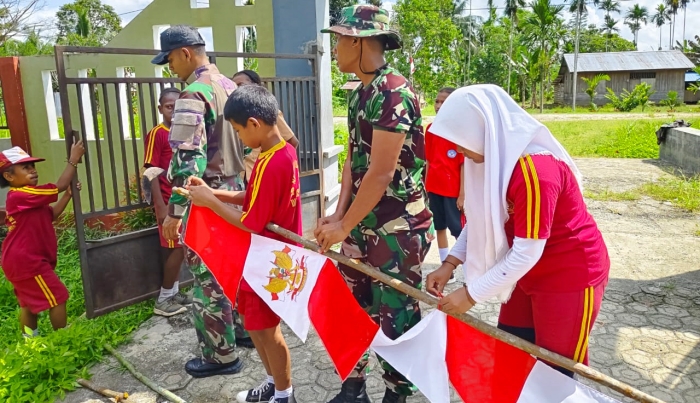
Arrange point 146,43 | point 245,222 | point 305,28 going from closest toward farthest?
point 245,222 → point 305,28 → point 146,43

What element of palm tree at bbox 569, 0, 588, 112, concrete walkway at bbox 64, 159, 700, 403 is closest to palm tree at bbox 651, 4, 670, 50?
palm tree at bbox 569, 0, 588, 112

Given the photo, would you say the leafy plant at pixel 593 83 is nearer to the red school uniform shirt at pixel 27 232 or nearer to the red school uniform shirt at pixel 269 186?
the red school uniform shirt at pixel 27 232

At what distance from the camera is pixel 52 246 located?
382cm

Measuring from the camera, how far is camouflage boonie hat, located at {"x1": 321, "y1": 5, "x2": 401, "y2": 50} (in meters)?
2.34

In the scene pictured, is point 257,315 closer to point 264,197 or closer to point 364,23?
point 264,197

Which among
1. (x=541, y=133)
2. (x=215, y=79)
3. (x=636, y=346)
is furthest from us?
(x=636, y=346)

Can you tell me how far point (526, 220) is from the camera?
65.4 inches

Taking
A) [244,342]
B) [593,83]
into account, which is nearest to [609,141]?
[244,342]

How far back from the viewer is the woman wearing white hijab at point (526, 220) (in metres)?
1.69

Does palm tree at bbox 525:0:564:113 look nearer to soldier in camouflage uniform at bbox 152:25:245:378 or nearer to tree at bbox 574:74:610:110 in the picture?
tree at bbox 574:74:610:110

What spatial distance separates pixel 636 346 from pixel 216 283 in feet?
8.91

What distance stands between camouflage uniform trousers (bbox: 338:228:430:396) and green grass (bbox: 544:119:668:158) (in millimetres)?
12133

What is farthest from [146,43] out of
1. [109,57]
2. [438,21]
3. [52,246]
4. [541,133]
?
[438,21]

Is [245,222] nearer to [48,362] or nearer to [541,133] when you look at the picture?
[541,133]
